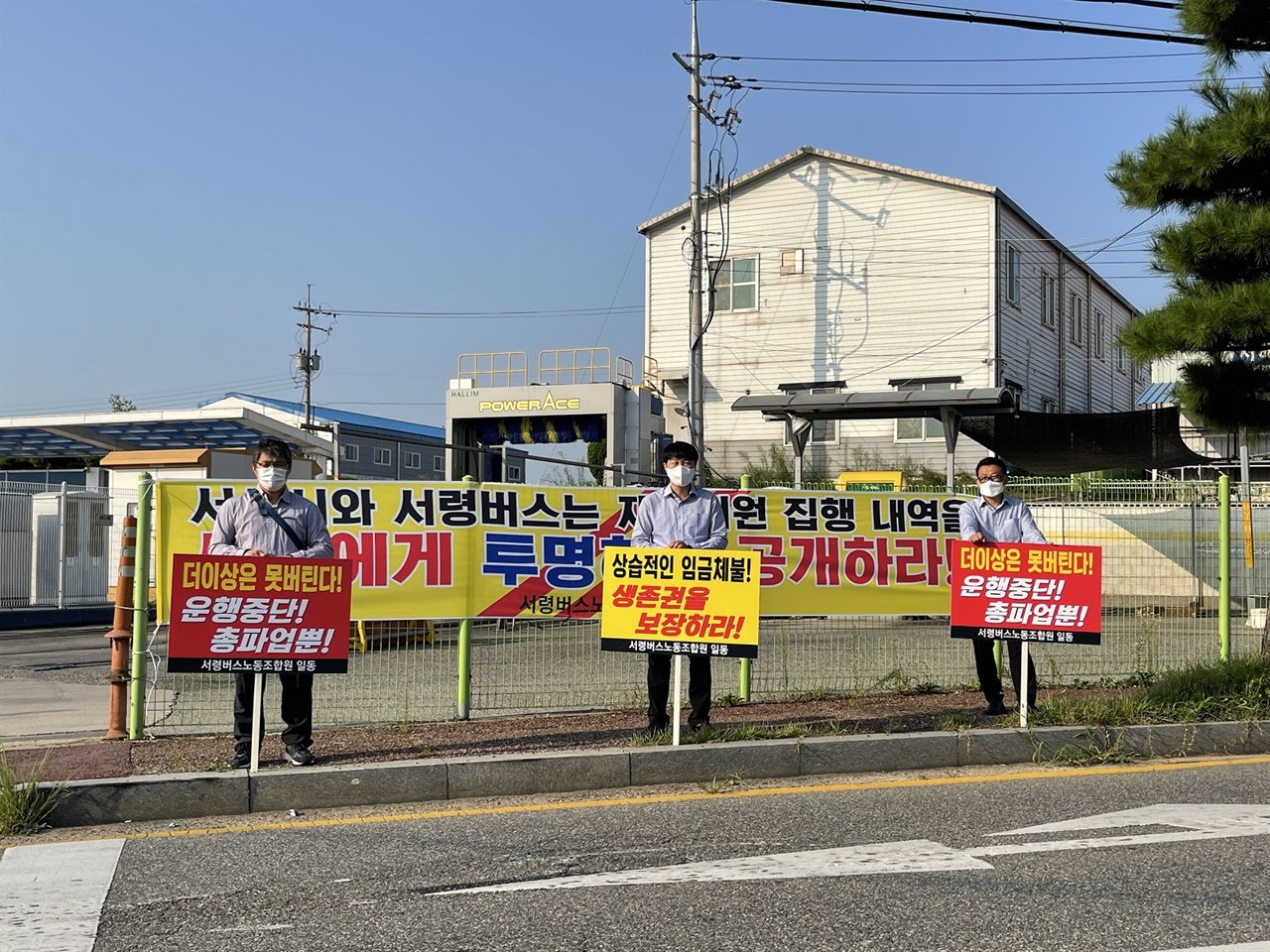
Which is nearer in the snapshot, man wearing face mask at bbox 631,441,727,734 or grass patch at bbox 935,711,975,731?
man wearing face mask at bbox 631,441,727,734

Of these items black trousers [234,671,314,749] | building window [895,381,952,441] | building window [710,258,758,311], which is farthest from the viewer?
building window [710,258,758,311]

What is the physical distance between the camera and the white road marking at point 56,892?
4.23 metres

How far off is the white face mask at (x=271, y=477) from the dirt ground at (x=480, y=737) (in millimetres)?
1588

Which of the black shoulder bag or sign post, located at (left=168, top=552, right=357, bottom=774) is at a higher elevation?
the black shoulder bag

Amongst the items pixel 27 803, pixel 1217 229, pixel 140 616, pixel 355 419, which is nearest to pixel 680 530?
pixel 140 616

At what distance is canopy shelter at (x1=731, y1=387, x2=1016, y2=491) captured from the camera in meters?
17.5

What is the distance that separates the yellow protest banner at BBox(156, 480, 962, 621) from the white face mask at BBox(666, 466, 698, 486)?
2.63 feet

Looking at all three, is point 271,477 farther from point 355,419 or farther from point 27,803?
point 355,419

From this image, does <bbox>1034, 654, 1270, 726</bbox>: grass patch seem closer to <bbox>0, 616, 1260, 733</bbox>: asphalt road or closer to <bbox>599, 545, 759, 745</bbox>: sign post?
<bbox>0, 616, 1260, 733</bbox>: asphalt road

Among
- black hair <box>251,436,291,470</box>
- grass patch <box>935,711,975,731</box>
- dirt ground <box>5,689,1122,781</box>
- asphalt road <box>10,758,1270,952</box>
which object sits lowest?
asphalt road <box>10,758,1270,952</box>

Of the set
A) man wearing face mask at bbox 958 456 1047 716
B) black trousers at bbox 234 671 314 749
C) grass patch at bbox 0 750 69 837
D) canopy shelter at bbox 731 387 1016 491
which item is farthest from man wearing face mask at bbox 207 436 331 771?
canopy shelter at bbox 731 387 1016 491

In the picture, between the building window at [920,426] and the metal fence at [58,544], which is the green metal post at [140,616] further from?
the building window at [920,426]

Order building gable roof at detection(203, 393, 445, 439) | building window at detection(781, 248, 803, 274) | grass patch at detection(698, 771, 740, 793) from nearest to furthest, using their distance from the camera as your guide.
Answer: grass patch at detection(698, 771, 740, 793) < building window at detection(781, 248, 803, 274) < building gable roof at detection(203, 393, 445, 439)

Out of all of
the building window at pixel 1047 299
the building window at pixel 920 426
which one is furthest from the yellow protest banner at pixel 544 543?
the building window at pixel 1047 299
